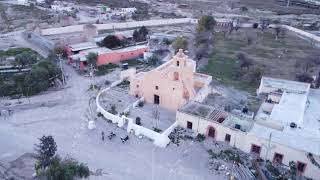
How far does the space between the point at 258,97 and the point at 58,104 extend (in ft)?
67.9

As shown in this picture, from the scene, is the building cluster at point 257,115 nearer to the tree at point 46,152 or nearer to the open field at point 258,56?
the open field at point 258,56

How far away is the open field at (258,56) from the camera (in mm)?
42697

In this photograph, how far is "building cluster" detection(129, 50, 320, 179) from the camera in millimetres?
25531

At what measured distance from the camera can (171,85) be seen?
32.3 m

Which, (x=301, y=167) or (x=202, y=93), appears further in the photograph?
(x=202, y=93)

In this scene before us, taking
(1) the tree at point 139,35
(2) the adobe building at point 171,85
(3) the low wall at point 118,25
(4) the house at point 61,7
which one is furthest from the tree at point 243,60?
(4) the house at point 61,7

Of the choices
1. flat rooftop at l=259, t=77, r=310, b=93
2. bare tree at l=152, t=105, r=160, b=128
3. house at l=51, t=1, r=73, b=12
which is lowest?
bare tree at l=152, t=105, r=160, b=128

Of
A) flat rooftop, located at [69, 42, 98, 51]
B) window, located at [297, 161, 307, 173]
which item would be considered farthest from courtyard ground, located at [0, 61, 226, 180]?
flat rooftop, located at [69, 42, 98, 51]

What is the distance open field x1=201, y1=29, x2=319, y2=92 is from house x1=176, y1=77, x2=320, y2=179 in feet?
26.3

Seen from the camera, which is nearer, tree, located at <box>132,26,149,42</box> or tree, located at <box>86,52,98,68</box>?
tree, located at <box>86,52,98,68</box>

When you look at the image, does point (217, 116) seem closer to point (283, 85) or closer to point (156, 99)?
point (156, 99)

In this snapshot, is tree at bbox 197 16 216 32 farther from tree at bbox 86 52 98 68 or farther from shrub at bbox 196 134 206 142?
shrub at bbox 196 134 206 142

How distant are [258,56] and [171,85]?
22413mm

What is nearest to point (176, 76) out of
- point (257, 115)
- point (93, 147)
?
point (257, 115)
